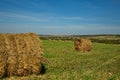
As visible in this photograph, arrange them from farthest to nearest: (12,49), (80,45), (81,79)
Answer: (80,45)
(12,49)
(81,79)

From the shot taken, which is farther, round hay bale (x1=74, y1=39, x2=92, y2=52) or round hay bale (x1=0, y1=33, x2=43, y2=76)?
round hay bale (x1=74, y1=39, x2=92, y2=52)

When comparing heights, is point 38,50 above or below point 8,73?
above

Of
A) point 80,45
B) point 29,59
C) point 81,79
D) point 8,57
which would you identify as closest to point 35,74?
point 29,59

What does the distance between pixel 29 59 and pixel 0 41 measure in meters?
2.05

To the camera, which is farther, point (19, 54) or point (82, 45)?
point (82, 45)

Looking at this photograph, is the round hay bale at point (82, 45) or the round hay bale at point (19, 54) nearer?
the round hay bale at point (19, 54)

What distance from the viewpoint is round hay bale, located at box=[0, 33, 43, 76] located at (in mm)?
14461

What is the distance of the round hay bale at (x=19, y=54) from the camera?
1446 centimetres

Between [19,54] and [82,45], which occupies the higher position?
[19,54]

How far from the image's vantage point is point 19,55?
49.4 ft

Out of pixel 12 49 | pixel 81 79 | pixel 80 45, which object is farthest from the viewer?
pixel 80 45

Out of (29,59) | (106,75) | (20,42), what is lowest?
(106,75)

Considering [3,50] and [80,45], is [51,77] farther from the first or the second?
[80,45]

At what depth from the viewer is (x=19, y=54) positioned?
594 inches
